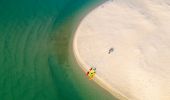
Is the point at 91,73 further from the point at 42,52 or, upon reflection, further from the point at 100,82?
the point at 42,52

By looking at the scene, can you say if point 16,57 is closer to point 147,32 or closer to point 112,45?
point 112,45

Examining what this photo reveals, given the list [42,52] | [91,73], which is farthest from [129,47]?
[42,52]

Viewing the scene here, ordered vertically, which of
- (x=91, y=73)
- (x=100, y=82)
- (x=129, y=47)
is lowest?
(x=100, y=82)

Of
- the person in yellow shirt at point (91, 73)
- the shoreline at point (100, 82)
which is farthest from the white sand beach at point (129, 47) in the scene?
the person in yellow shirt at point (91, 73)

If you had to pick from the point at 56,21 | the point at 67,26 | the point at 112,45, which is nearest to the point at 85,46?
the point at 112,45

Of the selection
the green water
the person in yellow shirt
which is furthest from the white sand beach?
the green water

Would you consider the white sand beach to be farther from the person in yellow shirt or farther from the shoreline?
the person in yellow shirt

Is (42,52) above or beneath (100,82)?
above

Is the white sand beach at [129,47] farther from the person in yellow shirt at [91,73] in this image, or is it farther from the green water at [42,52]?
the green water at [42,52]
